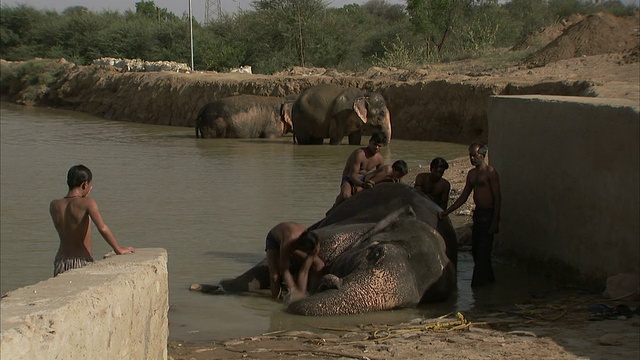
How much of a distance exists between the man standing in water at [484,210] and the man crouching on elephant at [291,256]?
1509 millimetres

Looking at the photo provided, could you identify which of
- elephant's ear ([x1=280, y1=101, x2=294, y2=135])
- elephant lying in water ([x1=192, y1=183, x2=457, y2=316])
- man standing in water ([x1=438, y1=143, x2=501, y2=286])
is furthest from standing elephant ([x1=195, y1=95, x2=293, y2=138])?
man standing in water ([x1=438, y1=143, x2=501, y2=286])

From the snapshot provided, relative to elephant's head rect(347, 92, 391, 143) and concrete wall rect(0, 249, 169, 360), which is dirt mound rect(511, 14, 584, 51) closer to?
elephant's head rect(347, 92, 391, 143)

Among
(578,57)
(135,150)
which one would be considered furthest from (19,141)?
(578,57)

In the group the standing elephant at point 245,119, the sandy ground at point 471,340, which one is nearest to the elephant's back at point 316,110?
the standing elephant at point 245,119

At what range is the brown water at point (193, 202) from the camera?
8625mm

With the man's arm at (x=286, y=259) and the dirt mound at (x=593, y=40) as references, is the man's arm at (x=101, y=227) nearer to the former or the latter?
the man's arm at (x=286, y=259)

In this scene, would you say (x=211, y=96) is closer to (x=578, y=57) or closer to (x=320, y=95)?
(x=320, y=95)

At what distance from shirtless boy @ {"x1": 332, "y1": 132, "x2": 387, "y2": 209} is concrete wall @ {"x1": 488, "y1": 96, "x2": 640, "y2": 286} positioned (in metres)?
1.34

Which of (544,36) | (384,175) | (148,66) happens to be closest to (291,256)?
(384,175)

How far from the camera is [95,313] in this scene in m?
4.60

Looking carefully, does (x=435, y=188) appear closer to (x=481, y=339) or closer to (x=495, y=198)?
(x=495, y=198)

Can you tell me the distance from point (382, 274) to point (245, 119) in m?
18.6

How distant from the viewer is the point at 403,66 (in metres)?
31.9

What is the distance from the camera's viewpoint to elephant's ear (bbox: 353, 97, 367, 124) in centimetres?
2247
